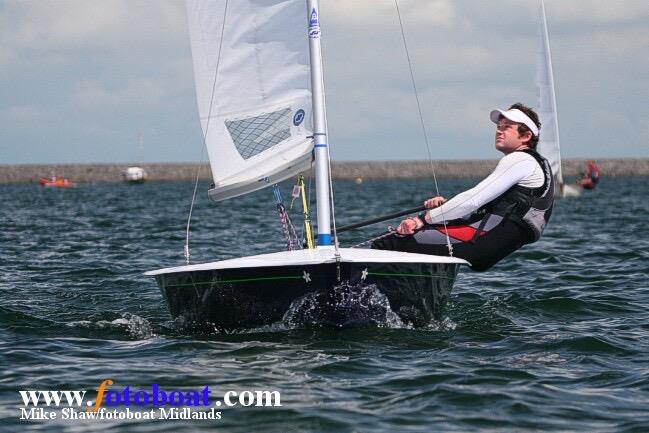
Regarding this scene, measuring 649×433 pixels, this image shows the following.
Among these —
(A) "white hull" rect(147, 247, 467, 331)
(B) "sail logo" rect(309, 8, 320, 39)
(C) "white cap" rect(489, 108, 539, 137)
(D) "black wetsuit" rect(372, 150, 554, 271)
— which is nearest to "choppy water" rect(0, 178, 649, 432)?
(A) "white hull" rect(147, 247, 467, 331)

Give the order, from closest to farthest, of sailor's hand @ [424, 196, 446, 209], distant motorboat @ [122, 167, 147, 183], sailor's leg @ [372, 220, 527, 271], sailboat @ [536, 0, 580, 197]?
→ sailor's leg @ [372, 220, 527, 271] → sailor's hand @ [424, 196, 446, 209] → sailboat @ [536, 0, 580, 197] → distant motorboat @ [122, 167, 147, 183]

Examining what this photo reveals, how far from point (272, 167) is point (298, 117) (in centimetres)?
56

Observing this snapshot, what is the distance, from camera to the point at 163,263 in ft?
50.5

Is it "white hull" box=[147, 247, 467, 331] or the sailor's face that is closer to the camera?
"white hull" box=[147, 247, 467, 331]

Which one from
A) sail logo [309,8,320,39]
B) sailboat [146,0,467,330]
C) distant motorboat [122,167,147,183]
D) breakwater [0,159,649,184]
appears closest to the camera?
sailboat [146,0,467,330]

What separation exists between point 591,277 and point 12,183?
92323 mm

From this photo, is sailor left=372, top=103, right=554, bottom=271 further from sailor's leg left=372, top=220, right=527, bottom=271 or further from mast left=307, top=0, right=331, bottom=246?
mast left=307, top=0, right=331, bottom=246

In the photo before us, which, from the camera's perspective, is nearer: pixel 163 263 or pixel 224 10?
pixel 224 10

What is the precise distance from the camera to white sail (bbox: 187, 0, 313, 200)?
9.36 metres

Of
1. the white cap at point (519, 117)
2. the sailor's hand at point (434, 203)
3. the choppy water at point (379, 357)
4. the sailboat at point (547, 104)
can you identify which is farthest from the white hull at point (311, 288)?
the sailboat at point (547, 104)

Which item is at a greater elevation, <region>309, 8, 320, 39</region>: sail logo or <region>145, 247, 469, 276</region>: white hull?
<region>309, 8, 320, 39</region>: sail logo

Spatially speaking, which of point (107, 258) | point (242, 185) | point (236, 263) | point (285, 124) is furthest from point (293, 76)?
point (107, 258)

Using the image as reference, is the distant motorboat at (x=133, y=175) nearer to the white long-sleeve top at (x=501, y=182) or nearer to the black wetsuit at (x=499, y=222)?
the black wetsuit at (x=499, y=222)

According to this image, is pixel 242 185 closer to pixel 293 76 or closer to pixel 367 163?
pixel 293 76
